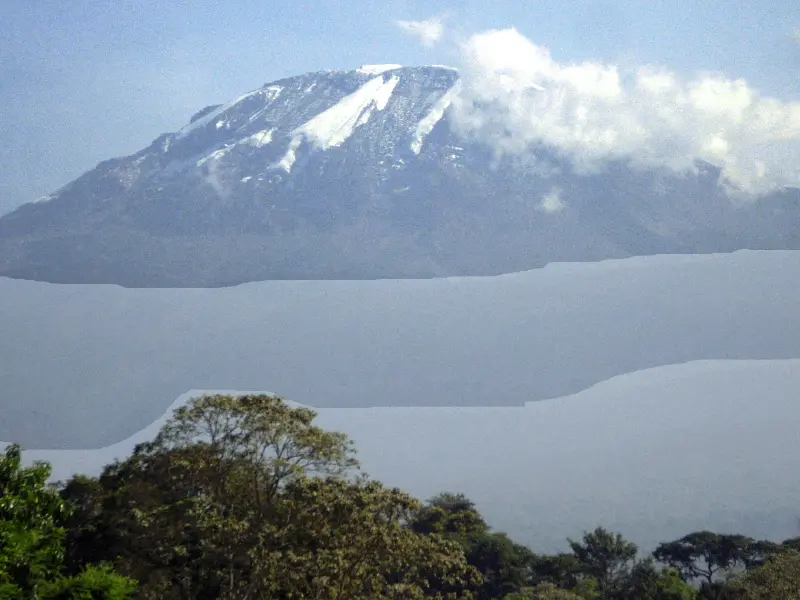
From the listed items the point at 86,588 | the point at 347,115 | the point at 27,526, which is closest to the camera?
the point at 86,588

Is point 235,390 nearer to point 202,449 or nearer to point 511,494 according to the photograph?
point 511,494

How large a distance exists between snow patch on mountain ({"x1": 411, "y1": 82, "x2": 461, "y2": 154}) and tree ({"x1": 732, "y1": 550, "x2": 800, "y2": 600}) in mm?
95379

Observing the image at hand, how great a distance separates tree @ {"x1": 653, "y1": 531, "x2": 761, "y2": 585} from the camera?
1651 inches

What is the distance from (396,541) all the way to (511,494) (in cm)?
6104

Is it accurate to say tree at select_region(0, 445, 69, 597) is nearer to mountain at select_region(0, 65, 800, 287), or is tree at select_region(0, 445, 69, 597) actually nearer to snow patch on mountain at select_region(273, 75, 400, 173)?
mountain at select_region(0, 65, 800, 287)

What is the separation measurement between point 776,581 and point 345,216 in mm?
81859

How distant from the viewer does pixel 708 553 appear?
4284cm

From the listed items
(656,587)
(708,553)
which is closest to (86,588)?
(656,587)

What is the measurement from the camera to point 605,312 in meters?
86.1

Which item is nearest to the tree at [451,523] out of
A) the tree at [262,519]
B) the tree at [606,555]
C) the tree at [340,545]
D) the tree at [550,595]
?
the tree at [606,555]

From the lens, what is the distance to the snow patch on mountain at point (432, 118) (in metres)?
115

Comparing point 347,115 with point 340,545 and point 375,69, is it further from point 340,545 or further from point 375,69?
point 340,545

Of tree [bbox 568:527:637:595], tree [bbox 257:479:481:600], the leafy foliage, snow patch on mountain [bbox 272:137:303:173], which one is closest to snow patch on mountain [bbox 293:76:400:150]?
snow patch on mountain [bbox 272:137:303:173]

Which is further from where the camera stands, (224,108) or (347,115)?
(224,108)
